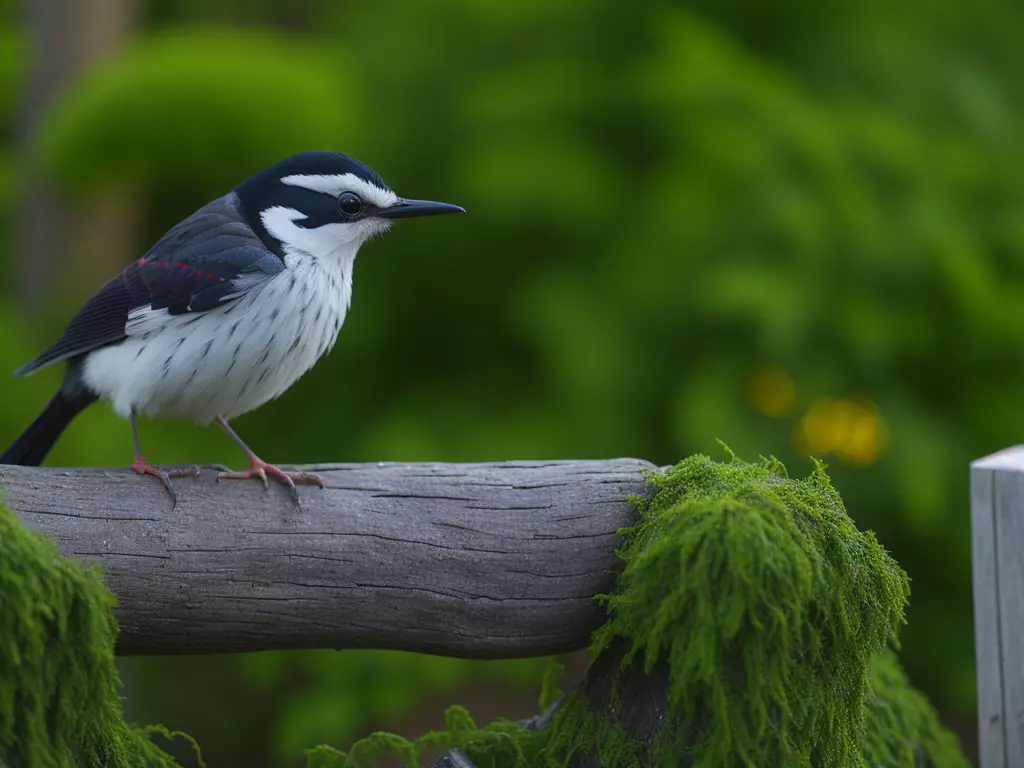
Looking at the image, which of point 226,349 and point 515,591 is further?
point 226,349

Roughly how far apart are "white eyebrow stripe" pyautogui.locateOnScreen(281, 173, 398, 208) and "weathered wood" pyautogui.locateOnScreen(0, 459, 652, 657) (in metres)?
0.78

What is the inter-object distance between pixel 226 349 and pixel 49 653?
34.6 inches

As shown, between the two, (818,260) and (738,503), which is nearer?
(738,503)

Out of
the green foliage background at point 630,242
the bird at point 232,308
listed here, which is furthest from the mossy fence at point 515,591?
the green foliage background at point 630,242

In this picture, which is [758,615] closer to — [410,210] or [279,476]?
[279,476]

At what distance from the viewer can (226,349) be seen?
9.27 feet

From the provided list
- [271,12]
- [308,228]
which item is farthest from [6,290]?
[308,228]

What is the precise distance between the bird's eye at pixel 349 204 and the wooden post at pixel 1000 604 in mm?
1671

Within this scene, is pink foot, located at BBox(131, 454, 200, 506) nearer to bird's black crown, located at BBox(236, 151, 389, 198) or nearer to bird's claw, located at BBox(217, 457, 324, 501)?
bird's claw, located at BBox(217, 457, 324, 501)

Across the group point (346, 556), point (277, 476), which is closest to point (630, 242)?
point (277, 476)

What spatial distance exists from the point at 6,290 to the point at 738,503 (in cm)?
520

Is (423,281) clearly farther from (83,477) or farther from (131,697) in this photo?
(83,477)

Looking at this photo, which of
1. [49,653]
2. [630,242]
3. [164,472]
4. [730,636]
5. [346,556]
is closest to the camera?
[49,653]

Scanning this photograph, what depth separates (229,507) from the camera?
2.59m
